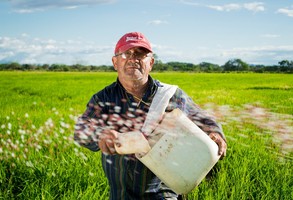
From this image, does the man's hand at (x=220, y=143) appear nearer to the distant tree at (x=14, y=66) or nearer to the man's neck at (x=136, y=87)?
the man's neck at (x=136, y=87)

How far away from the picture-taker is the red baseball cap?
2.22 meters

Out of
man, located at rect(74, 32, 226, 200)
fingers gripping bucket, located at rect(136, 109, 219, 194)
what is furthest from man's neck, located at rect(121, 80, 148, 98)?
fingers gripping bucket, located at rect(136, 109, 219, 194)

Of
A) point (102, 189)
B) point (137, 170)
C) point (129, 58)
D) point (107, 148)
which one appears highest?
point (129, 58)

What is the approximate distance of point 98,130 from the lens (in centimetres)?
194

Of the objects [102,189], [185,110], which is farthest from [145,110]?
[102,189]

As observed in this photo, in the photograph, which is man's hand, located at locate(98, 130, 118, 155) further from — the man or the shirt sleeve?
the shirt sleeve

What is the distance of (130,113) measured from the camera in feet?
7.18

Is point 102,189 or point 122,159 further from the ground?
point 122,159

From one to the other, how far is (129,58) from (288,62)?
1871 inches

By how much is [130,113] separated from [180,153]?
0.54 m

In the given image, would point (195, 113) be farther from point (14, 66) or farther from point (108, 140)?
point (14, 66)

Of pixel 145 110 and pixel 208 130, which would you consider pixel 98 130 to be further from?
pixel 208 130

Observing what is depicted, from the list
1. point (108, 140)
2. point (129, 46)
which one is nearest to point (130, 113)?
point (129, 46)

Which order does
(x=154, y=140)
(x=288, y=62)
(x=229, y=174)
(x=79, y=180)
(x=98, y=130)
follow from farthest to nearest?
1. (x=288, y=62)
2. (x=229, y=174)
3. (x=79, y=180)
4. (x=98, y=130)
5. (x=154, y=140)
